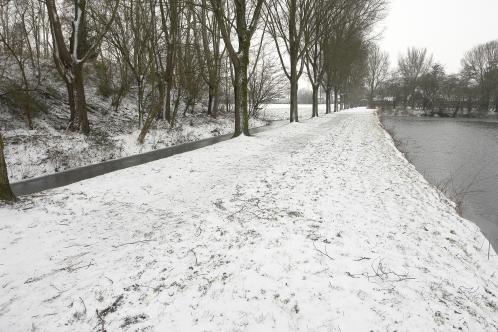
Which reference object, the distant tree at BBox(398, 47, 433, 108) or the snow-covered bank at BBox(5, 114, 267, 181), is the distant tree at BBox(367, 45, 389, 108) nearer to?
the distant tree at BBox(398, 47, 433, 108)

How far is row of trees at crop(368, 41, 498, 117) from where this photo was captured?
48125 millimetres

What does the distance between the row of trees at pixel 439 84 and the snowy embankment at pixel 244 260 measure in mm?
52512

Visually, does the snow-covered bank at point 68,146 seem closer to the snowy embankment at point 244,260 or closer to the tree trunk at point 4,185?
the tree trunk at point 4,185

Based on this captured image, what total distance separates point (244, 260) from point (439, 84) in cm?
6381

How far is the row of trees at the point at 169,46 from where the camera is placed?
570 inches

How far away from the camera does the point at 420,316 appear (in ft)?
10.2

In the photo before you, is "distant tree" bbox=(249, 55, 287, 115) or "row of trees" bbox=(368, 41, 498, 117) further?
"row of trees" bbox=(368, 41, 498, 117)

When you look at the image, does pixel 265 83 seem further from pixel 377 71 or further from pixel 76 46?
pixel 377 71

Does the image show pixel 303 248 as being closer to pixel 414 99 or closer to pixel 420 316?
pixel 420 316

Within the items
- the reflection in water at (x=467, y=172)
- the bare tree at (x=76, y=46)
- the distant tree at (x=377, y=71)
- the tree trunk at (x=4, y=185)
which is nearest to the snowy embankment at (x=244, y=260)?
the tree trunk at (x=4, y=185)

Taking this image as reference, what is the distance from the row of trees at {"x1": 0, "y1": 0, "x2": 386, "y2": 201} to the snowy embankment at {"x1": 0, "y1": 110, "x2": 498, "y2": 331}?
9.26 meters

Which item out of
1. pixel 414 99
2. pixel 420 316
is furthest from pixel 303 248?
pixel 414 99

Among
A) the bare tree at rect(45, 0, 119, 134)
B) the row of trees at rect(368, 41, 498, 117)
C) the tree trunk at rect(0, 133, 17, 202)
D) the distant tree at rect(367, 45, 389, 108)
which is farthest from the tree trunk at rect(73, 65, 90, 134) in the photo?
the distant tree at rect(367, 45, 389, 108)

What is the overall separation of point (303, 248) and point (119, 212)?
12.1ft
